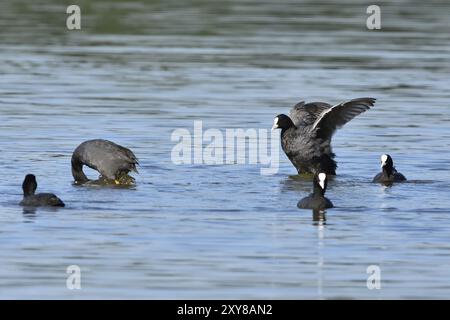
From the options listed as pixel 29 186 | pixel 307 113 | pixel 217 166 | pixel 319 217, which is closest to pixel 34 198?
pixel 29 186

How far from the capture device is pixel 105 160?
17266mm

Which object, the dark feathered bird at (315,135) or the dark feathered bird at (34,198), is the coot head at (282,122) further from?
the dark feathered bird at (34,198)

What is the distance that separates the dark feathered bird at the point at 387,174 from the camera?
16.8 m

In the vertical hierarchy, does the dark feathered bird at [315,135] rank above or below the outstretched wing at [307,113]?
below

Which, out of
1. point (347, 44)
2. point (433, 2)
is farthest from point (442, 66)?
point (433, 2)

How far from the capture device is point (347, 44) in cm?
3344

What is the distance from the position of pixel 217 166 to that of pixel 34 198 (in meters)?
4.03

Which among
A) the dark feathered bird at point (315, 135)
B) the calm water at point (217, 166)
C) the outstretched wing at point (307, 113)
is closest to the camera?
the calm water at point (217, 166)

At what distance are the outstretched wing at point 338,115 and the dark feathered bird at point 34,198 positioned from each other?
187 inches

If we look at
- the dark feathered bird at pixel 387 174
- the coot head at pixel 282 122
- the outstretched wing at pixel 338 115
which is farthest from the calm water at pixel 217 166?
the outstretched wing at pixel 338 115

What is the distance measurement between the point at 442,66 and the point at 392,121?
6873 mm

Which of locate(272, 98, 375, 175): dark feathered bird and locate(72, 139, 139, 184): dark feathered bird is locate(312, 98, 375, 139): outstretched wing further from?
locate(72, 139, 139, 184): dark feathered bird
